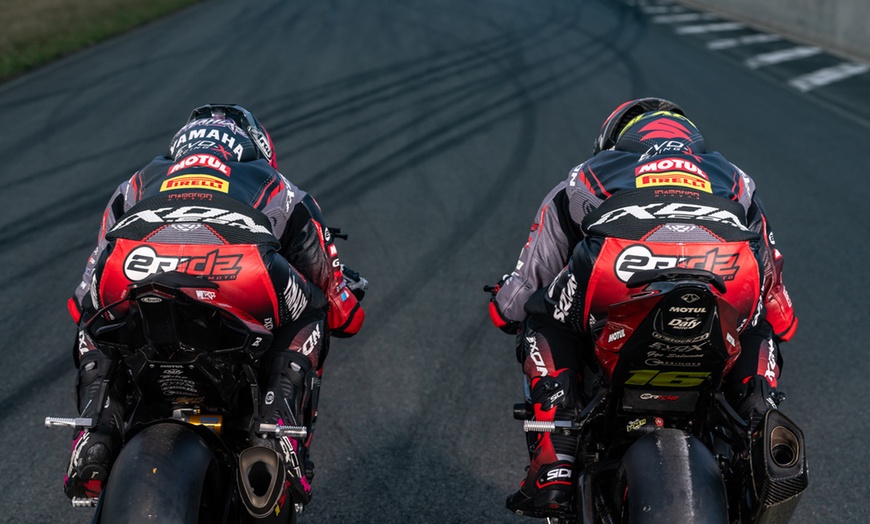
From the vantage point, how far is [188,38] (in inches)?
608

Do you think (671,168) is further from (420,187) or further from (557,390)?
(420,187)

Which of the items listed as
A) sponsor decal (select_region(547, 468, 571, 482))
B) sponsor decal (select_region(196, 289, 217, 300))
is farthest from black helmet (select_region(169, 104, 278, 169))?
sponsor decal (select_region(547, 468, 571, 482))

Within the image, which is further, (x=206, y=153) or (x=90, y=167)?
(x=90, y=167)

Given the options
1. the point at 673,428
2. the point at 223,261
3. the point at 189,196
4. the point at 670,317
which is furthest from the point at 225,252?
the point at 673,428

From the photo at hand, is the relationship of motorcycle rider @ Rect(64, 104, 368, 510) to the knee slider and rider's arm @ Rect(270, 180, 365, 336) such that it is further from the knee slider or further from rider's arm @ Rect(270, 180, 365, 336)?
the knee slider

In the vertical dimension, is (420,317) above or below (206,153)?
below

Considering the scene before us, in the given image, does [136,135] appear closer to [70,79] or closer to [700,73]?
[70,79]

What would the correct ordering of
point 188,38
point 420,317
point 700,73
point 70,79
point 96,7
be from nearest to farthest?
point 420,317 → point 70,79 → point 700,73 → point 188,38 → point 96,7

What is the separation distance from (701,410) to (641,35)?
48.2 feet

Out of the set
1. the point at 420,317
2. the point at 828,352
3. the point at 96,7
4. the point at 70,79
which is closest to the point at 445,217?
the point at 420,317

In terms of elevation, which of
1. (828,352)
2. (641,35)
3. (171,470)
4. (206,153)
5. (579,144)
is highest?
(206,153)

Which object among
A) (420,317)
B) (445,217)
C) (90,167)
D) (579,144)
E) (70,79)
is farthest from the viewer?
(70,79)

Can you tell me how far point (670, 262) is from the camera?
9.25 feet

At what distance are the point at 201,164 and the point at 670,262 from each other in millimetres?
1712
